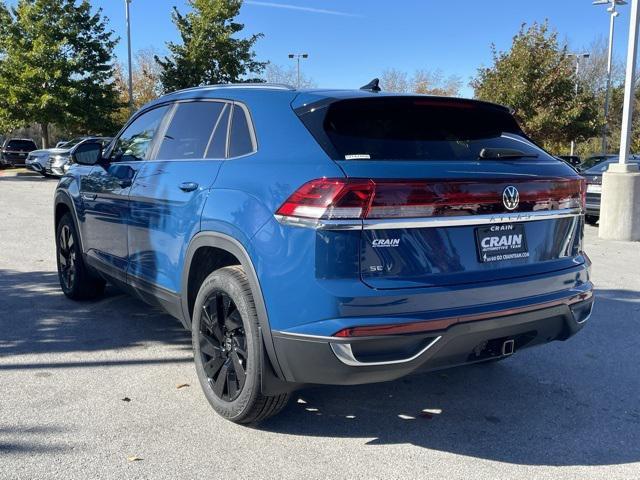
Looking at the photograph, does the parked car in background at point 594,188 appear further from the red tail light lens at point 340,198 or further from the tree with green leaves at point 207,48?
the tree with green leaves at point 207,48

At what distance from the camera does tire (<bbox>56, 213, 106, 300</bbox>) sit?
5.63 metres

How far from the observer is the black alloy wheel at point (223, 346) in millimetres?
3281

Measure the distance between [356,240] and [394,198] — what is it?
0.85 feet

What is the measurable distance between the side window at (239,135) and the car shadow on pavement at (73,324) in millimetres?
1767

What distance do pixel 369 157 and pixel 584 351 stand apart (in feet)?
9.54

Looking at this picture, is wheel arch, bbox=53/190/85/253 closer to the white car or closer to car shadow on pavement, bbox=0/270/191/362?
car shadow on pavement, bbox=0/270/191/362

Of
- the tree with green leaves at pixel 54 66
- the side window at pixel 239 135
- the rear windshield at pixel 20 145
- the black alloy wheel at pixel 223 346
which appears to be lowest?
the black alloy wheel at pixel 223 346

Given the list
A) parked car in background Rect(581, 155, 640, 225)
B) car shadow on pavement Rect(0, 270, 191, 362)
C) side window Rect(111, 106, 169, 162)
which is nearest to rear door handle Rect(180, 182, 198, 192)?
side window Rect(111, 106, 169, 162)

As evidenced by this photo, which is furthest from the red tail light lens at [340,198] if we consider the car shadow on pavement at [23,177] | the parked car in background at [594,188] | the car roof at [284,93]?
the car shadow on pavement at [23,177]

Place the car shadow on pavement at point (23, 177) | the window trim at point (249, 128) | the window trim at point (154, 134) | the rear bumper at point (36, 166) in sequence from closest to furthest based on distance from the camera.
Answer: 1. the window trim at point (249, 128)
2. the window trim at point (154, 134)
3. the car shadow on pavement at point (23, 177)
4. the rear bumper at point (36, 166)

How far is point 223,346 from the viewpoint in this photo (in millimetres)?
3453

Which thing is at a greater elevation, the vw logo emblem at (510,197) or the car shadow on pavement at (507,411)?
the vw logo emblem at (510,197)

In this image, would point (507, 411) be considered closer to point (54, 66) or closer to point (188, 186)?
point (188, 186)

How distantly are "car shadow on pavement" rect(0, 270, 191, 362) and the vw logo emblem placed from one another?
2590 mm
